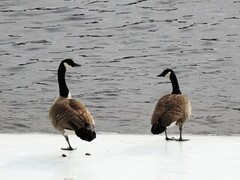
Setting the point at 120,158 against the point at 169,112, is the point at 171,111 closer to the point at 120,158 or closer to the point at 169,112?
the point at 169,112

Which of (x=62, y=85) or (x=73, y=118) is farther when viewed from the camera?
(x=62, y=85)

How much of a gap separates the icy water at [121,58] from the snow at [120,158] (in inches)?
151

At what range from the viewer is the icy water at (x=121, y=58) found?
1725 cm

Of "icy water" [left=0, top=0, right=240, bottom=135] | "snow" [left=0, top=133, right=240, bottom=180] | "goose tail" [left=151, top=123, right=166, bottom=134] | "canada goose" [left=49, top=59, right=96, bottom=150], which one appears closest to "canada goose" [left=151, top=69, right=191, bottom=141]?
"goose tail" [left=151, top=123, right=166, bottom=134]

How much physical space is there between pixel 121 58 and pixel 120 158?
10.8 m

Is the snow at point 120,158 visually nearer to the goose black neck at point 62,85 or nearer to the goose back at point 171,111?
Result: the goose back at point 171,111

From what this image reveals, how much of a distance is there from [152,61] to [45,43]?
3.41 meters

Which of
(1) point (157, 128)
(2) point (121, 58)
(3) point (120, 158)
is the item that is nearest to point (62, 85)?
(1) point (157, 128)

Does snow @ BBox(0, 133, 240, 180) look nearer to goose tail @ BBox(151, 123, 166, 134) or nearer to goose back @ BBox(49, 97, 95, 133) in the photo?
goose tail @ BBox(151, 123, 166, 134)

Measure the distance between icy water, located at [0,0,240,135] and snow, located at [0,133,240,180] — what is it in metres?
3.84

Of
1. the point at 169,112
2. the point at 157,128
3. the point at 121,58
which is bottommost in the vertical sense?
the point at 121,58

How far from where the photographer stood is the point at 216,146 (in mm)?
11758

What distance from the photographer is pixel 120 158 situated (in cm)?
1104

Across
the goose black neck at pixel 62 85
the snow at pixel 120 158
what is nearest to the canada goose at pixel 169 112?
the snow at pixel 120 158
